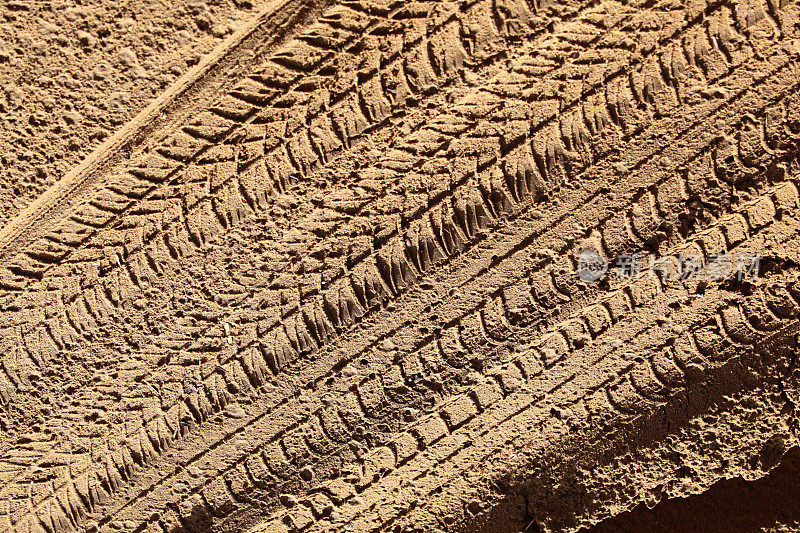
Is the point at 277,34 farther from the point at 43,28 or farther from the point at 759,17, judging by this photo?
the point at 759,17

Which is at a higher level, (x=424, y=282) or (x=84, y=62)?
(x=84, y=62)

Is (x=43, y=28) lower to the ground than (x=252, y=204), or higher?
higher

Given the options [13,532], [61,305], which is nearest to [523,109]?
[61,305]

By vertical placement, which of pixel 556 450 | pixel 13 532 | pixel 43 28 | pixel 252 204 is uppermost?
pixel 43 28

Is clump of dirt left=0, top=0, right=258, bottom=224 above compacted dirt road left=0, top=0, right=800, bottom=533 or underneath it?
above

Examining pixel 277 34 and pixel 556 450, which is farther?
pixel 556 450
